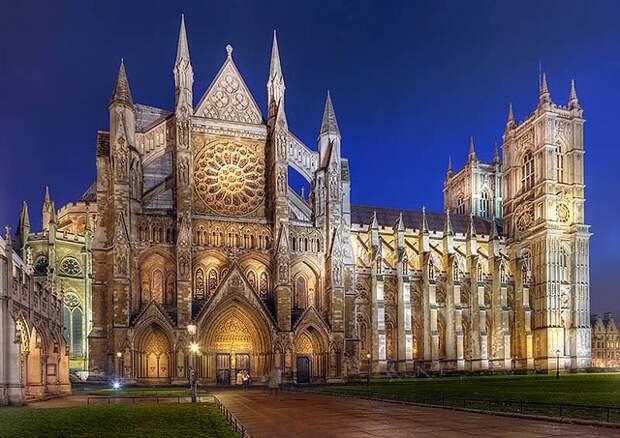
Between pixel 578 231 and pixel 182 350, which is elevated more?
pixel 578 231

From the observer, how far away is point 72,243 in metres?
61.5

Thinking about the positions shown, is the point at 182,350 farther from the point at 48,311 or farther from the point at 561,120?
the point at 561,120

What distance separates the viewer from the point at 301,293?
56656 millimetres

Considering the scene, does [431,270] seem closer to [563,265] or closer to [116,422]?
[563,265]

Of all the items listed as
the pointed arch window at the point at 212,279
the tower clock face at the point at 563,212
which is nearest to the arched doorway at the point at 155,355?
the pointed arch window at the point at 212,279

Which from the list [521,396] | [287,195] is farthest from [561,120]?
[521,396]

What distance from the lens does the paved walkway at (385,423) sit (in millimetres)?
18172

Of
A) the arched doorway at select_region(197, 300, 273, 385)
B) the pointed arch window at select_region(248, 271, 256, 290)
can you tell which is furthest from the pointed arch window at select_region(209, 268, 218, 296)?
the pointed arch window at select_region(248, 271, 256, 290)

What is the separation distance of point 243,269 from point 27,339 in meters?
23.3

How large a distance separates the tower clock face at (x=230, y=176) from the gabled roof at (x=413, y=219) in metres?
23.6

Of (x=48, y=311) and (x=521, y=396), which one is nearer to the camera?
(x=521, y=396)

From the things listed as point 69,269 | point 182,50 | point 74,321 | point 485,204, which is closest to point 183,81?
point 182,50

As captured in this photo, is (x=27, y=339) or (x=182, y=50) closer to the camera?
(x=27, y=339)

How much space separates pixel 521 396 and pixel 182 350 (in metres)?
27.9
